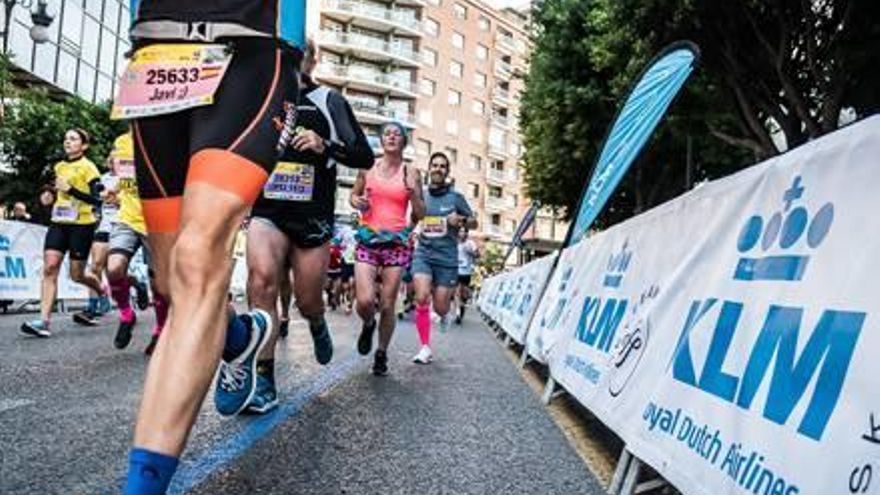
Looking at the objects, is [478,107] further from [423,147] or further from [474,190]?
[423,147]

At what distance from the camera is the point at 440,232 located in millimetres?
9508

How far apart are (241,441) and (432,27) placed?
7863cm

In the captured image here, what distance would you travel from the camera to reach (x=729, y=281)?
10.5ft

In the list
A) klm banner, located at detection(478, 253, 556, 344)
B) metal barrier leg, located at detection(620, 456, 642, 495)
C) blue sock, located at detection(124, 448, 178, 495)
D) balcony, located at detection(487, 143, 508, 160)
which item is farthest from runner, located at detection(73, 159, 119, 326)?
balcony, located at detection(487, 143, 508, 160)

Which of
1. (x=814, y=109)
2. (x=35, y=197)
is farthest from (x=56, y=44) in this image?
(x=814, y=109)

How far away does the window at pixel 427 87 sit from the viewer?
77688 mm

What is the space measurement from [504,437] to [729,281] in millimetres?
1981

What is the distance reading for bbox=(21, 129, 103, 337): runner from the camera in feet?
29.8

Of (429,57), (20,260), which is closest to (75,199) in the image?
(20,260)

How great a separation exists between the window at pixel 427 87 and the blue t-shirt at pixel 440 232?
69014 mm

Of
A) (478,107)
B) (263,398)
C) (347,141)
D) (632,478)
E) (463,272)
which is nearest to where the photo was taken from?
(632,478)

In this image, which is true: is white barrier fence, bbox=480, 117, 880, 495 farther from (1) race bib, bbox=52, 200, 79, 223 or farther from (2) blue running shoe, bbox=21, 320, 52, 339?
(1) race bib, bbox=52, 200, 79, 223

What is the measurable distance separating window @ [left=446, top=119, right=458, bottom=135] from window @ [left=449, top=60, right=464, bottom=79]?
4552 millimetres

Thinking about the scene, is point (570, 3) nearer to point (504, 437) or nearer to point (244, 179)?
point (504, 437)
